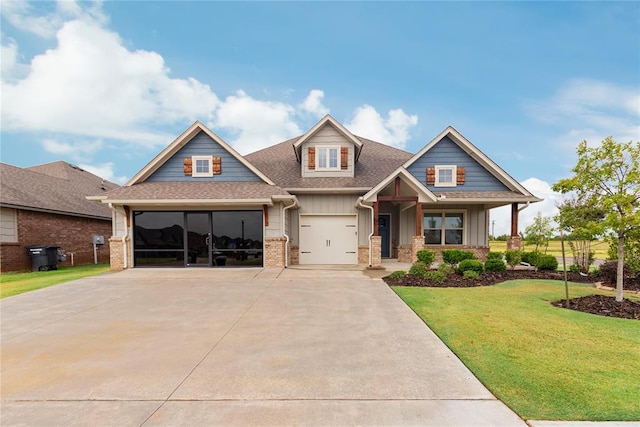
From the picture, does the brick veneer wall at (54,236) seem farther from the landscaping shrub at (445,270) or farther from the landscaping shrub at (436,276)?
the landscaping shrub at (445,270)

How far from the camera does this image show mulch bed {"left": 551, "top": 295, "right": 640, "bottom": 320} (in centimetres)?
596

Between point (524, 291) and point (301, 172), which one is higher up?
point (301, 172)

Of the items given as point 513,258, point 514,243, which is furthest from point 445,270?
point 514,243

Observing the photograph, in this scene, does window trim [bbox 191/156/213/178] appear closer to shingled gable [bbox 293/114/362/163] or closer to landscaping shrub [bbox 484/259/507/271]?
shingled gable [bbox 293/114/362/163]

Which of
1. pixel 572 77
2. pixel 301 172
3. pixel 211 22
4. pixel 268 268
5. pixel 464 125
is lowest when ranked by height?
pixel 268 268

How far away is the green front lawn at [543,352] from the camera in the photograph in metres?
2.84

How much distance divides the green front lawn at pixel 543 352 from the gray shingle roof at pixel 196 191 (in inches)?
302

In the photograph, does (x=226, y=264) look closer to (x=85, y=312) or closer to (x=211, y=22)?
(x=85, y=312)

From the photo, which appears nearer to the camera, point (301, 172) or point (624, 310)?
point (624, 310)

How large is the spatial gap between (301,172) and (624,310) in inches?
488

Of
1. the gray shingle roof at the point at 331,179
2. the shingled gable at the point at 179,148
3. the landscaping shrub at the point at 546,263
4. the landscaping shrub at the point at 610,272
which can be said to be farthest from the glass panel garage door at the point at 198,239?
the landscaping shrub at the point at 610,272

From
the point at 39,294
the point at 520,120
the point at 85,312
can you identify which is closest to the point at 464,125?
the point at 520,120

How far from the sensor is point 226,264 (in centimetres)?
1307

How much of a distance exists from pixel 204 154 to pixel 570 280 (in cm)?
1526
